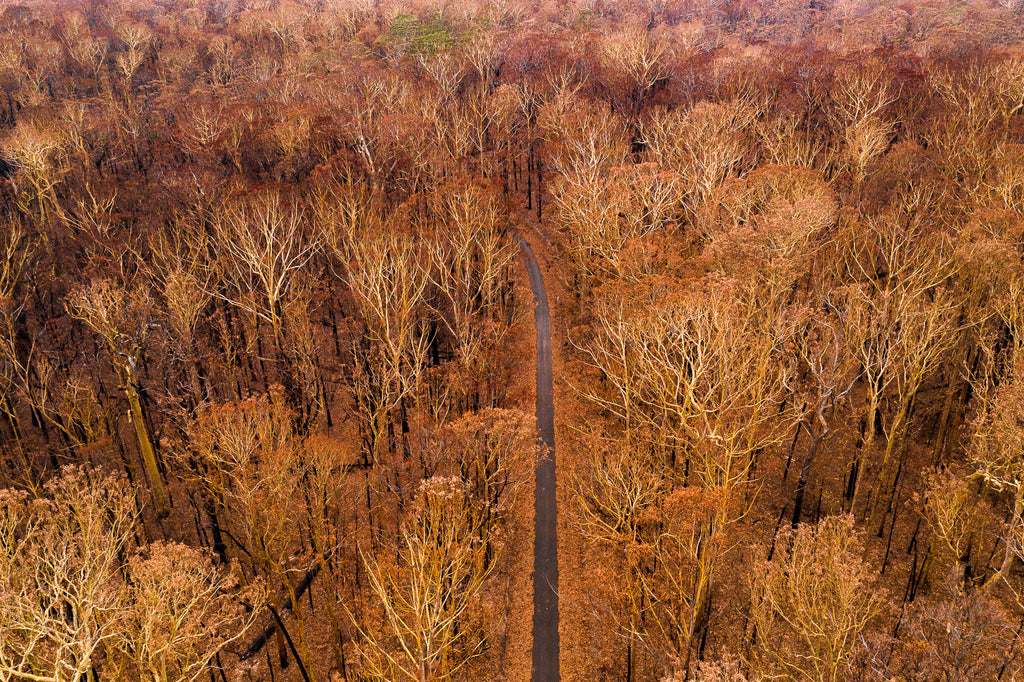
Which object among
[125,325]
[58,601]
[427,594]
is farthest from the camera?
[125,325]

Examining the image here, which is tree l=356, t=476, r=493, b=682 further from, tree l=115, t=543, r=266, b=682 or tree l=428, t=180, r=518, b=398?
tree l=428, t=180, r=518, b=398

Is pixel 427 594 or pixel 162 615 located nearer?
pixel 427 594

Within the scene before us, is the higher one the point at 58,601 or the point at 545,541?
the point at 58,601

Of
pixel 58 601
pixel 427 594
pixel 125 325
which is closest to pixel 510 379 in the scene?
pixel 125 325

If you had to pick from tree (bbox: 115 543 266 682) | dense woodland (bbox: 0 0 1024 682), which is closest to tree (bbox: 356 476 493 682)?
dense woodland (bbox: 0 0 1024 682)

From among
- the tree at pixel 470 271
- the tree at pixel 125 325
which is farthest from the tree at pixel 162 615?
the tree at pixel 470 271

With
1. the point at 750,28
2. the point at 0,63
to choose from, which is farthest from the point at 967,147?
the point at 0,63

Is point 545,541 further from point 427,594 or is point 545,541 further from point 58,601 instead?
point 58,601

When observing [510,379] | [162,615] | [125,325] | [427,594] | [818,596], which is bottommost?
[510,379]
